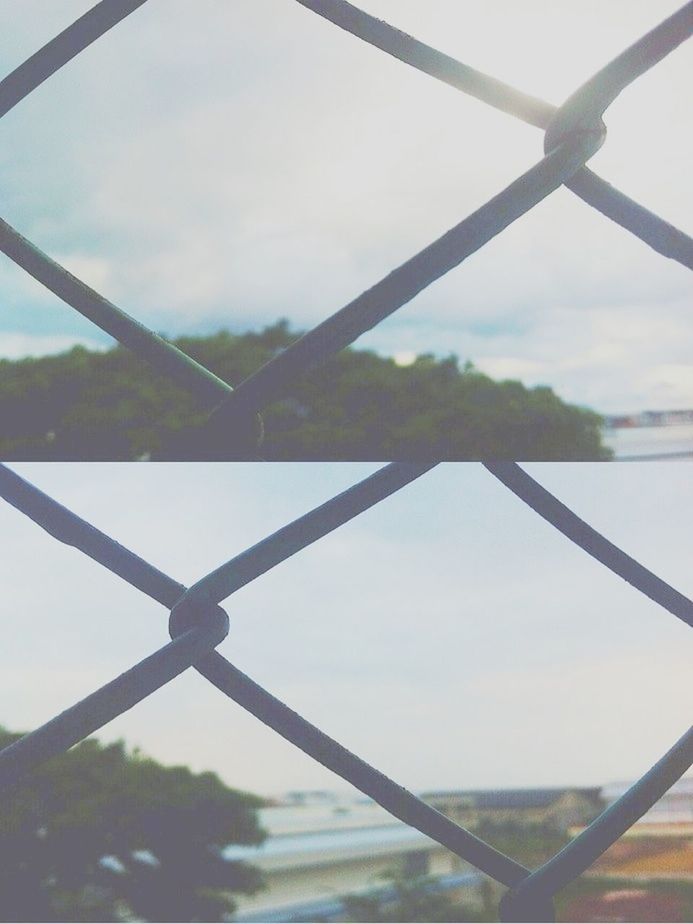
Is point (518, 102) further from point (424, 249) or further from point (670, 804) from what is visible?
point (670, 804)

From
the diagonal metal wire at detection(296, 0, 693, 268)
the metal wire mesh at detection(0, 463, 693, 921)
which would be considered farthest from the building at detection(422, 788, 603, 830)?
the diagonal metal wire at detection(296, 0, 693, 268)

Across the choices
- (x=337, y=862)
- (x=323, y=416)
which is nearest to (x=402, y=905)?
(x=337, y=862)

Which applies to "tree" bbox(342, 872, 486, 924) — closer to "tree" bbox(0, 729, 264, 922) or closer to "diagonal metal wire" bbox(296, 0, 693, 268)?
"tree" bbox(0, 729, 264, 922)

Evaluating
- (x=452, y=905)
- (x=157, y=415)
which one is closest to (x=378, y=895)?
(x=452, y=905)

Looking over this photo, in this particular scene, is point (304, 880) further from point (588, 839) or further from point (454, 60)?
point (454, 60)

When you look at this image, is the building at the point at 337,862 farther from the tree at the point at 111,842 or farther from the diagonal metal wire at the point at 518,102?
the diagonal metal wire at the point at 518,102
